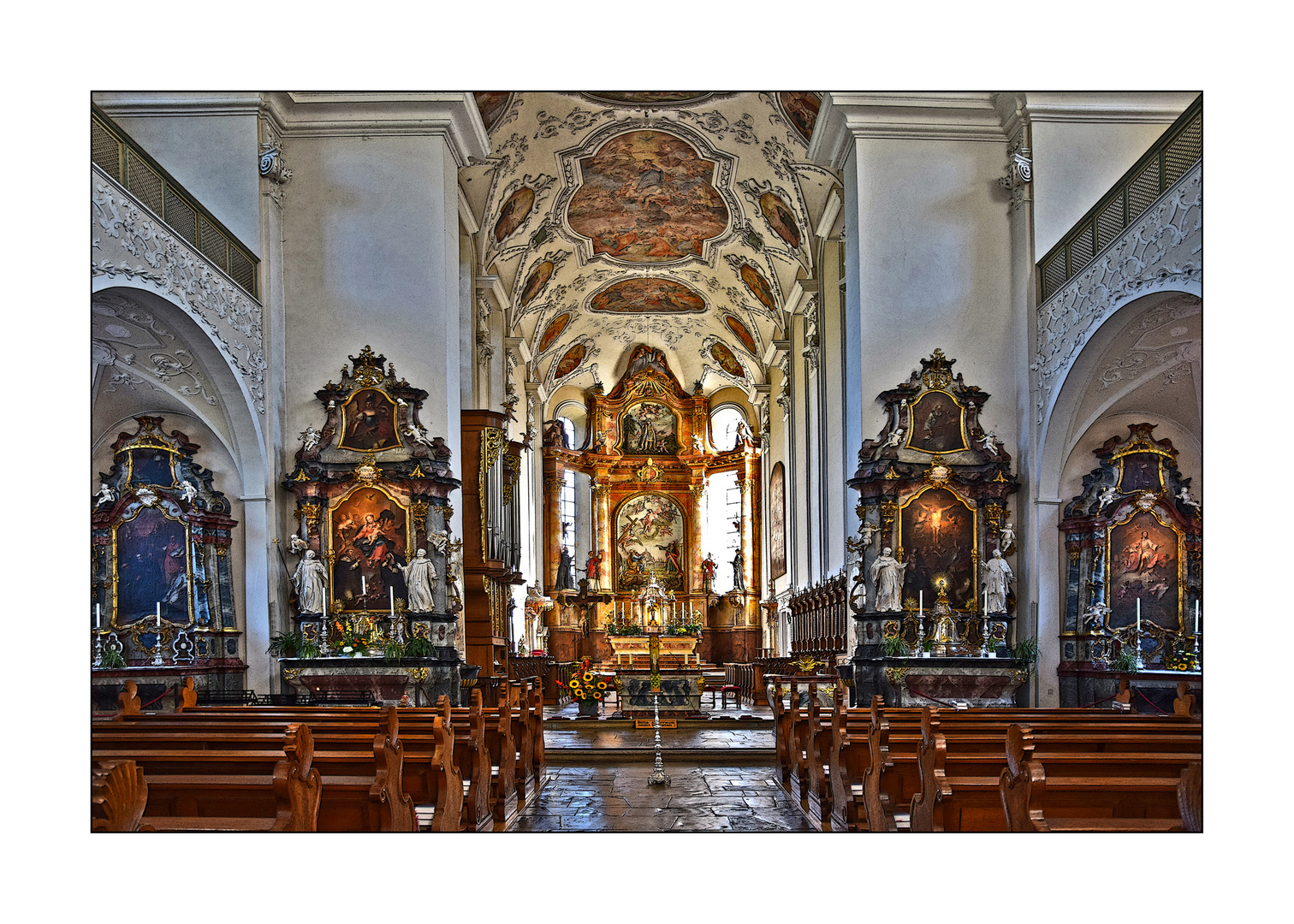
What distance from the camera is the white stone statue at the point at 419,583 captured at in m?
14.3

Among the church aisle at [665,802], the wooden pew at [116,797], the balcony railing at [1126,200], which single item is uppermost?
the balcony railing at [1126,200]

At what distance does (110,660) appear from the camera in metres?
12.3

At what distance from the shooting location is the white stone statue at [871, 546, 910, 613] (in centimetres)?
1413

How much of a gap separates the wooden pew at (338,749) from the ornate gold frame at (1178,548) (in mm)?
8767

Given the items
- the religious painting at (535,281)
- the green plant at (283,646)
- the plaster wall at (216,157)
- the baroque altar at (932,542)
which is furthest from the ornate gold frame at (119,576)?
the religious painting at (535,281)

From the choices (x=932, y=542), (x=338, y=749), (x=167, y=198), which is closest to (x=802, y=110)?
(x=932, y=542)

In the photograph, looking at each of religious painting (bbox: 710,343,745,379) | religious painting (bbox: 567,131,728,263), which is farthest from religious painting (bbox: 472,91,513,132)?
religious painting (bbox: 710,343,745,379)

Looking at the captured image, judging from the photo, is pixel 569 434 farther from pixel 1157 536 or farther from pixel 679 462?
pixel 1157 536

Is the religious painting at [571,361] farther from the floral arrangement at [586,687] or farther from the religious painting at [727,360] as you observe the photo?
the floral arrangement at [586,687]

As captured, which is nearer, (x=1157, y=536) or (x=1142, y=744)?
(x=1142, y=744)

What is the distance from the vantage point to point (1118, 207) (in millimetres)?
11797

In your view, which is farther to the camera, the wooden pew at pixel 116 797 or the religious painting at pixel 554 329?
the religious painting at pixel 554 329

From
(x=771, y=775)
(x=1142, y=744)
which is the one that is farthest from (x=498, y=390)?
(x=1142, y=744)

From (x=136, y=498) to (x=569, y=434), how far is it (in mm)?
20317
